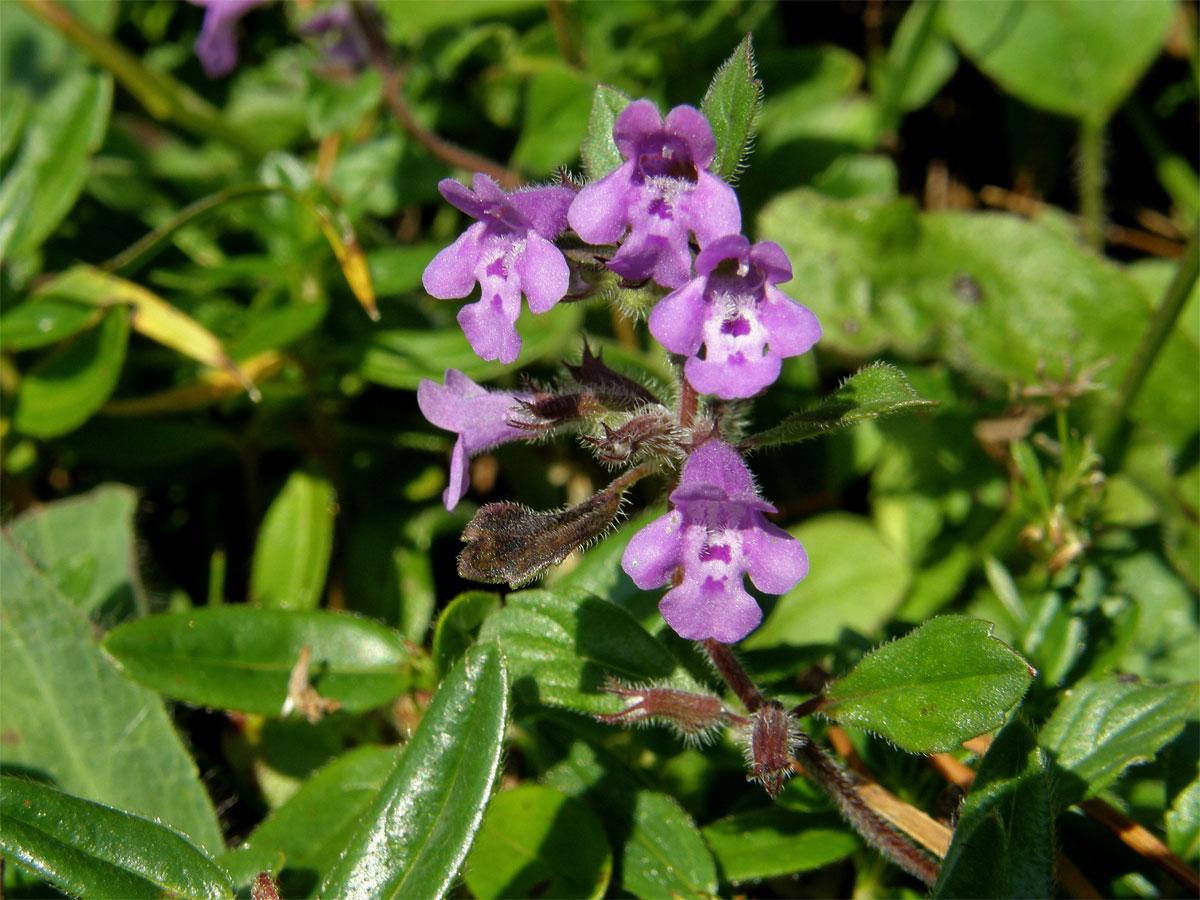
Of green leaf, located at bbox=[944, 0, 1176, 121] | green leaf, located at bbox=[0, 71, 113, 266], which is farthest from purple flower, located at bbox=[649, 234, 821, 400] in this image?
green leaf, located at bbox=[944, 0, 1176, 121]

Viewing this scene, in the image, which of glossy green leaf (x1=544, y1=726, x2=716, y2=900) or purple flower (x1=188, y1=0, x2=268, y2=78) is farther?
purple flower (x1=188, y1=0, x2=268, y2=78)

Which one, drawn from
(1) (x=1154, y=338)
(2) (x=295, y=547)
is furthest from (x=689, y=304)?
(2) (x=295, y=547)

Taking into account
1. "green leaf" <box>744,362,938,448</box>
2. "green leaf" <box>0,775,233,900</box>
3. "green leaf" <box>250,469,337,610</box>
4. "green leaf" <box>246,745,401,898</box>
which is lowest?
"green leaf" <box>250,469,337,610</box>

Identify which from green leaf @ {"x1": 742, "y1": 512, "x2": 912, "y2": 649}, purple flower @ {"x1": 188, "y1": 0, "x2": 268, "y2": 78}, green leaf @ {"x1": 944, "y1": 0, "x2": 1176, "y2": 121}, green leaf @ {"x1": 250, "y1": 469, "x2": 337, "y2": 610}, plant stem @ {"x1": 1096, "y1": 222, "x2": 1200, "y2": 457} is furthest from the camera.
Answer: green leaf @ {"x1": 944, "y1": 0, "x2": 1176, "y2": 121}

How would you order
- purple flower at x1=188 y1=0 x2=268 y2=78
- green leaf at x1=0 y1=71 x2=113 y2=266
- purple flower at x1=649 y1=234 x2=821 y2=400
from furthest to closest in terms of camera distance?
purple flower at x1=188 y1=0 x2=268 y2=78, green leaf at x1=0 y1=71 x2=113 y2=266, purple flower at x1=649 y1=234 x2=821 y2=400

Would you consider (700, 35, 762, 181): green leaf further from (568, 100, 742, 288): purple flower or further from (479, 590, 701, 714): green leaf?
(479, 590, 701, 714): green leaf

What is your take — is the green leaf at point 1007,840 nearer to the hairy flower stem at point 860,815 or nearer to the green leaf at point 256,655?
the hairy flower stem at point 860,815

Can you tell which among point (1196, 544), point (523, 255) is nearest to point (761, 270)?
point (523, 255)

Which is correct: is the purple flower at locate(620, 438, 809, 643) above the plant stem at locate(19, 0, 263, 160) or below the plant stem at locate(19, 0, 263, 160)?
above
